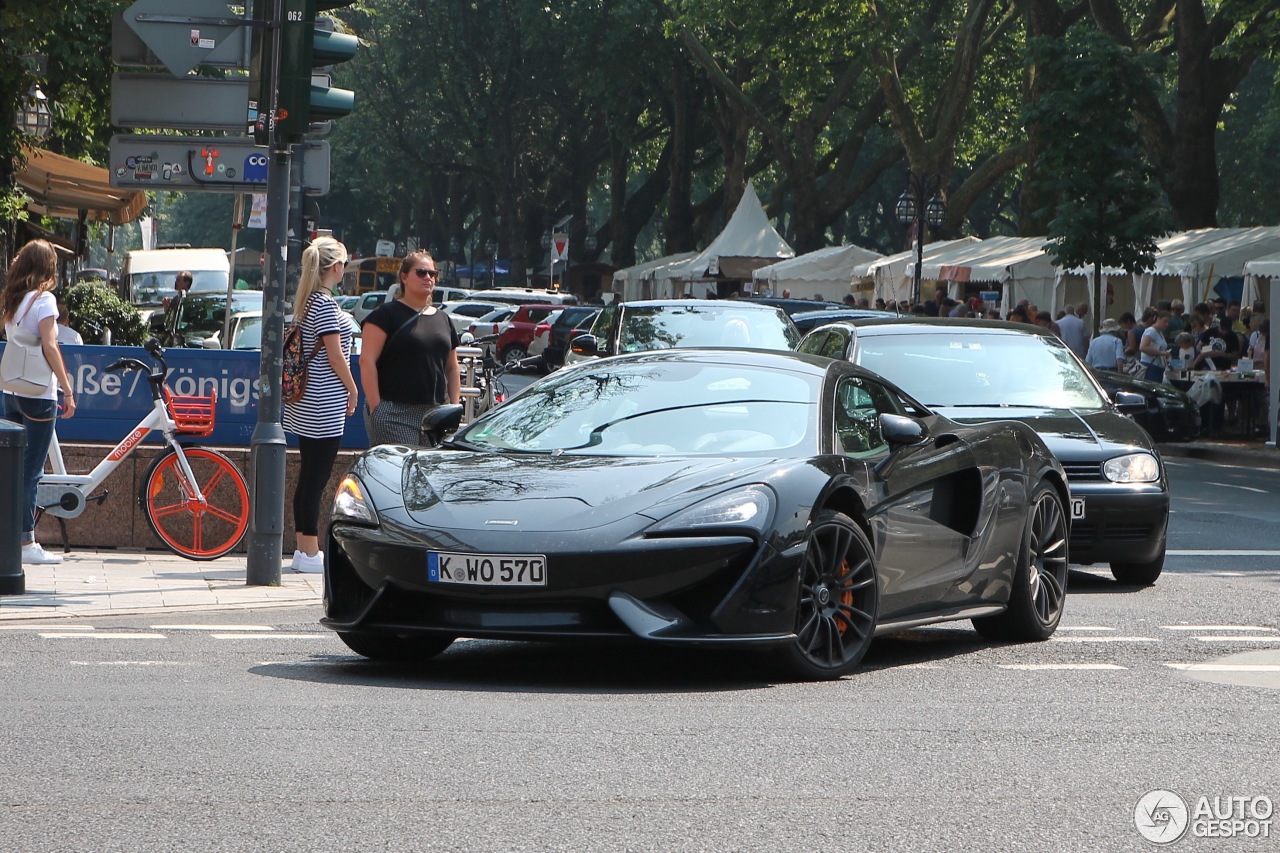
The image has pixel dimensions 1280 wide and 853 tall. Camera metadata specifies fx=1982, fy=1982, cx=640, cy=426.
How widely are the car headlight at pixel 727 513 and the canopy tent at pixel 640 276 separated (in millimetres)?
48048

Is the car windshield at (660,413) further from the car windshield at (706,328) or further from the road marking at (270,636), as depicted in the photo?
the car windshield at (706,328)

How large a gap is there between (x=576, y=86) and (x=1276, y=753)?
5553 centimetres

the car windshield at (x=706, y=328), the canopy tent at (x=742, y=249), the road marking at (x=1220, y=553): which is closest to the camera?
the road marking at (x=1220, y=553)

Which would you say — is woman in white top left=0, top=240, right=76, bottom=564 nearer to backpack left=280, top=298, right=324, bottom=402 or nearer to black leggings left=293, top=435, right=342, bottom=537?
backpack left=280, top=298, right=324, bottom=402

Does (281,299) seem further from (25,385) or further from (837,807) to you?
(837,807)

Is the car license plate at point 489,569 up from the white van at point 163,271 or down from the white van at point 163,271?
down

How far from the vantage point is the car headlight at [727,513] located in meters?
6.95

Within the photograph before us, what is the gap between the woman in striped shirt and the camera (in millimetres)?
10852

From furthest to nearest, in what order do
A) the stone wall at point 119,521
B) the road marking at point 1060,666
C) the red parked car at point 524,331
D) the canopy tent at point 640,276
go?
1. the canopy tent at point 640,276
2. the red parked car at point 524,331
3. the stone wall at point 119,521
4. the road marking at point 1060,666

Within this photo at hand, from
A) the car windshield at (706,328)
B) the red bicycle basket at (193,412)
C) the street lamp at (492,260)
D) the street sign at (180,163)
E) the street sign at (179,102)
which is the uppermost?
the street lamp at (492,260)

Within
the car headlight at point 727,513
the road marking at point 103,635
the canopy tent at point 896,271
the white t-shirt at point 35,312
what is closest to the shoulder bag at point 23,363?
the white t-shirt at point 35,312

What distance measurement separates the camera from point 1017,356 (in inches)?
496

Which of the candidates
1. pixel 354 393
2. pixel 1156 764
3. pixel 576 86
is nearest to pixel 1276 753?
pixel 1156 764

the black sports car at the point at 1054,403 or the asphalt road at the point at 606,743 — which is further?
the black sports car at the point at 1054,403
